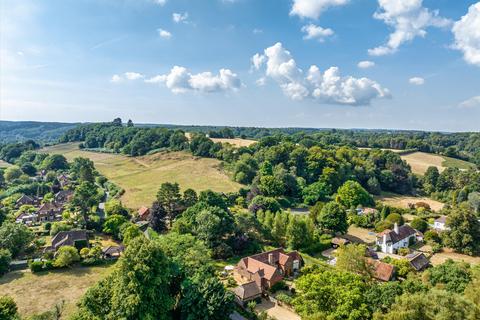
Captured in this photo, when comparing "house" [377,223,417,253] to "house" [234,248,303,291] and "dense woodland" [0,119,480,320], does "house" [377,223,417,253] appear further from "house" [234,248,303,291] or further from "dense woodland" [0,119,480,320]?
"house" [234,248,303,291]

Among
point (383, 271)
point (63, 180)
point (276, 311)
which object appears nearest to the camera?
point (276, 311)

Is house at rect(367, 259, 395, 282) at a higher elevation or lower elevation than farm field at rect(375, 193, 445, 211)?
higher

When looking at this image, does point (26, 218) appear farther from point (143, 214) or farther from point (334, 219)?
point (334, 219)

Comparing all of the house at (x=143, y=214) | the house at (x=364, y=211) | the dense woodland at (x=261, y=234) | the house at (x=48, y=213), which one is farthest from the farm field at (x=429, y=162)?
the house at (x=48, y=213)

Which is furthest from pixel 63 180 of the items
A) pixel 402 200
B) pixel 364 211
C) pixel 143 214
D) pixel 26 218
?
pixel 402 200

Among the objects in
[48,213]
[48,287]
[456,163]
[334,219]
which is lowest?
[48,287]

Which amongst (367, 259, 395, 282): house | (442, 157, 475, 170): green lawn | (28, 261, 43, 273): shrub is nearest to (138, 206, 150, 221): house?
(28, 261, 43, 273): shrub

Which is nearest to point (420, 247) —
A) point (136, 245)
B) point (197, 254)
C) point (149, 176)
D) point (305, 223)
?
point (305, 223)
